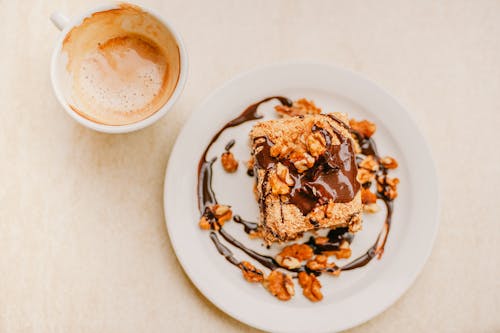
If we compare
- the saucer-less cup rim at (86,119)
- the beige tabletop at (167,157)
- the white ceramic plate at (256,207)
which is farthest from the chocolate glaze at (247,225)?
the saucer-less cup rim at (86,119)

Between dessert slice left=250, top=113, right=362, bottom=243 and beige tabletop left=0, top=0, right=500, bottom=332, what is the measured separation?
40 centimetres

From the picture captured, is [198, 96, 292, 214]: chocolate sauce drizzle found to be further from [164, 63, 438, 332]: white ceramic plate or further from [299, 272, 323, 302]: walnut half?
[299, 272, 323, 302]: walnut half

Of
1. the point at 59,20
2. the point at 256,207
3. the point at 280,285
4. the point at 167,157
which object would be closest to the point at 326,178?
the point at 256,207

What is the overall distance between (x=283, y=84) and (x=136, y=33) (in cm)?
54

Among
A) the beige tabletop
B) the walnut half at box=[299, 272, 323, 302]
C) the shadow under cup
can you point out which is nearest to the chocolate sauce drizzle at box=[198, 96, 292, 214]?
the beige tabletop

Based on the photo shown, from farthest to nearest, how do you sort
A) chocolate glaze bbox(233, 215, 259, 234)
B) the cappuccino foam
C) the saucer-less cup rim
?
chocolate glaze bbox(233, 215, 259, 234)
the cappuccino foam
the saucer-less cup rim

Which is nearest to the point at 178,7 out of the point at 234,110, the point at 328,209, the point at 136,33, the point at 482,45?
the point at 136,33

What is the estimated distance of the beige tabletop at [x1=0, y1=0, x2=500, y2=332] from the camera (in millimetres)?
1750

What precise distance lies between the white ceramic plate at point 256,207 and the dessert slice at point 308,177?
0.69 feet

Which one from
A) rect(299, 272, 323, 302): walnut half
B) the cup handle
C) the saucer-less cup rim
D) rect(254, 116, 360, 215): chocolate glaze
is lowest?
rect(299, 272, 323, 302): walnut half

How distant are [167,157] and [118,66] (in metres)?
0.36

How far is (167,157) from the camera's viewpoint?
1.79m

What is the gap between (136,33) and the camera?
1645 mm

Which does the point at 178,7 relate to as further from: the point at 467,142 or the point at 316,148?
the point at 467,142
